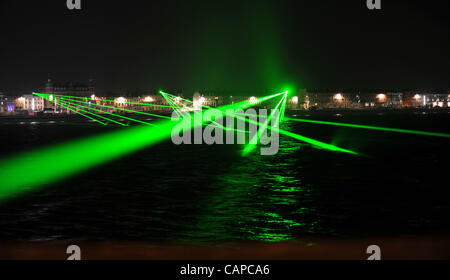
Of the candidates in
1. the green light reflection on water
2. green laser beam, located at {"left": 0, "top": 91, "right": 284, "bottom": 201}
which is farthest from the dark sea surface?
green laser beam, located at {"left": 0, "top": 91, "right": 284, "bottom": 201}

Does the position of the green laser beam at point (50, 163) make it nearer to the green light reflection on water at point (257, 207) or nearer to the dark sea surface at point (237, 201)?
the dark sea surface at point (237, 201)

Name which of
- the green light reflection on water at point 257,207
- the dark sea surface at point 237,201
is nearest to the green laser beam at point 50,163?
the dark sea surface at point 237,201

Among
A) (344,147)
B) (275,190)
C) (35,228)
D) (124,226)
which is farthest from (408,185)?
(344,147)

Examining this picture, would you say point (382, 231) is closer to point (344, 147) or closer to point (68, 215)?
point (68, 215)

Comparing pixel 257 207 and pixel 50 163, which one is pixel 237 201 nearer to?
pixel 257 207

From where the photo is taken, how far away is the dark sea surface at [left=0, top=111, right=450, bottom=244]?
11492 millimetres

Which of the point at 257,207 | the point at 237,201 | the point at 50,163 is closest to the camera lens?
the point at 257,207

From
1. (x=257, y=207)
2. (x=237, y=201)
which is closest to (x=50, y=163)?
(x=237, y=201)

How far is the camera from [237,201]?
1520 centimetres

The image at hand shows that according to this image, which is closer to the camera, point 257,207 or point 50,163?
point 257,207

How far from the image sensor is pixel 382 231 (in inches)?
447

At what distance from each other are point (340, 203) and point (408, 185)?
439 cm

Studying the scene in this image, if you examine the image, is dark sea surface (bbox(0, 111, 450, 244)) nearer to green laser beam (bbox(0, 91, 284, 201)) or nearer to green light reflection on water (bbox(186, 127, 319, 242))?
green light reflection on water (bbox(186, 127, 319, 242))
